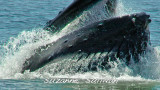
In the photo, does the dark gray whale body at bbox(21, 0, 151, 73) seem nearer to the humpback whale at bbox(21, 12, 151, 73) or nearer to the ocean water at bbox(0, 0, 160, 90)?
the humpback whale at bbox(21, 12, 151, 73)

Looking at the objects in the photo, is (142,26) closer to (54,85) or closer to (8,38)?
(54,85)

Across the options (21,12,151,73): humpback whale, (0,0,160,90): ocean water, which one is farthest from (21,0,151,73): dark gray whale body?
(0,0,160,90): ocean water

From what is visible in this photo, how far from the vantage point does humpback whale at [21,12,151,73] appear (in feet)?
29.3

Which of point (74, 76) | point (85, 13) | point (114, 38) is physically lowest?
point (74, 76)

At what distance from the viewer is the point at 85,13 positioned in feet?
32.6

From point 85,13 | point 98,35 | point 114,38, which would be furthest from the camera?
point 85,13

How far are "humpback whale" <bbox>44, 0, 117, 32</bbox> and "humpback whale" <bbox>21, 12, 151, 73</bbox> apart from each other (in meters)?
0.49

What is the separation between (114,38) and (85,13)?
1.29m

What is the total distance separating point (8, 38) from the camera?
17922 millimetres

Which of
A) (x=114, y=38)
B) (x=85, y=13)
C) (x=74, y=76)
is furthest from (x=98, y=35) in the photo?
(x=74, y=76)

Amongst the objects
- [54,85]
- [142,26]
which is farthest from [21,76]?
[142,26]

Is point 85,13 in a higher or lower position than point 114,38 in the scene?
higher

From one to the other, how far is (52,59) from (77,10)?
1.28m

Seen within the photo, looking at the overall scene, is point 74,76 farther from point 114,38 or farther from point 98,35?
point 114,38
